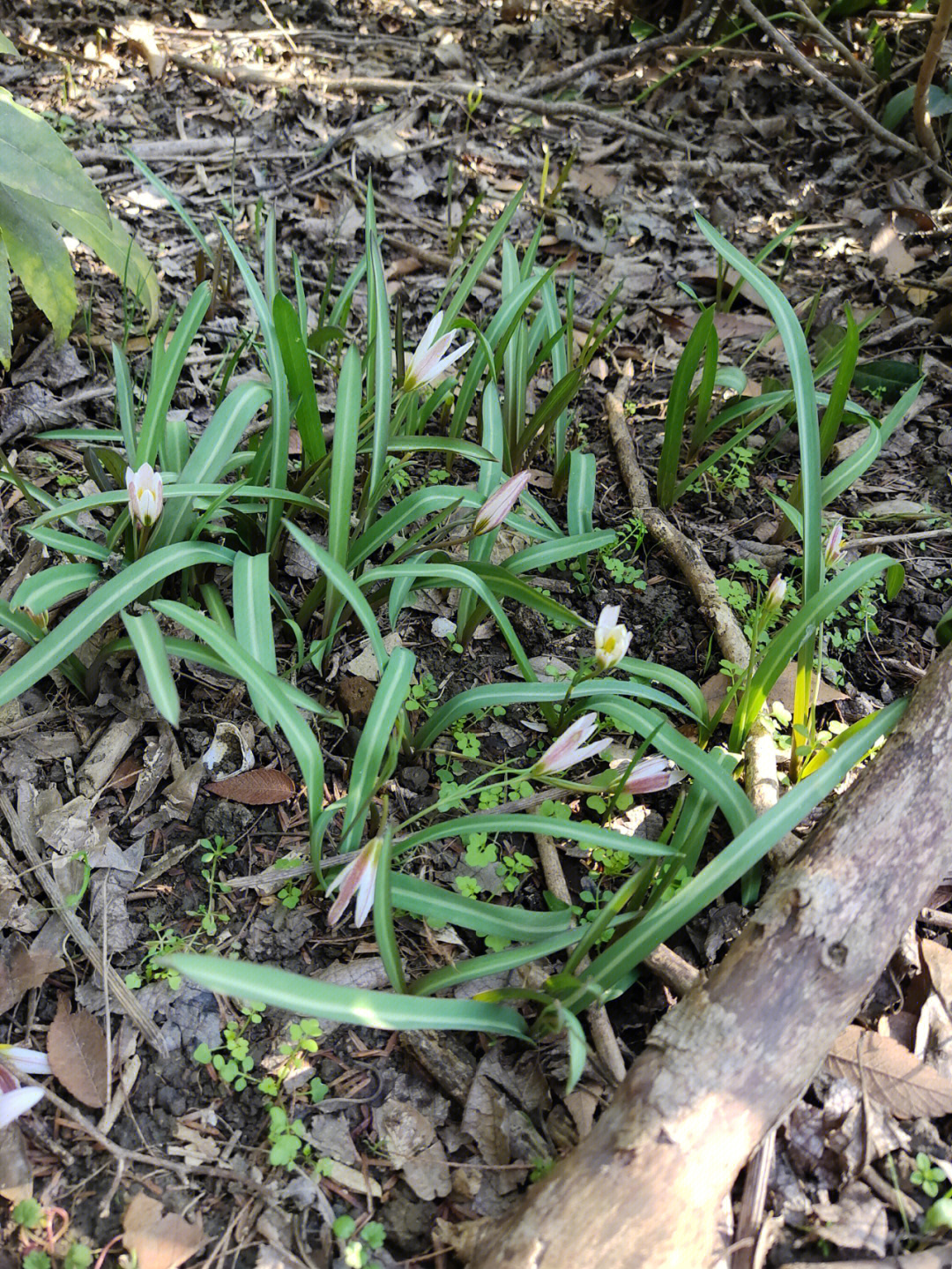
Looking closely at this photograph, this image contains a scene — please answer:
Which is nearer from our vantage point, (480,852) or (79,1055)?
(79,1055)

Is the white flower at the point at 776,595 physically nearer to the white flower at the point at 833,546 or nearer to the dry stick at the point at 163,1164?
the white flower at the point at 833,546

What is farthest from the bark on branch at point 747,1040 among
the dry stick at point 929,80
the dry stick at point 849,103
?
the dry stick at point 849,103

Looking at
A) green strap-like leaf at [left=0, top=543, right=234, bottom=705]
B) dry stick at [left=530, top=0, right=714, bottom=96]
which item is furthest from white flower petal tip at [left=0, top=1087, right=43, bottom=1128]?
dry stick at [left=530, top=0, right=714, bottom=96]

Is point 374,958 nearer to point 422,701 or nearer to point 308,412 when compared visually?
point 422,701

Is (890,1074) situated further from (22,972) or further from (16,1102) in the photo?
(22,972)

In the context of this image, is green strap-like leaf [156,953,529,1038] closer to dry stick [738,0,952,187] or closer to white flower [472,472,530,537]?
white flower [472,472,530,537]

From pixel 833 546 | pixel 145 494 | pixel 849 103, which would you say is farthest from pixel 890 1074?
pixel 849 103

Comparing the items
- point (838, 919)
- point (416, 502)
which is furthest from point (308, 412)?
point (838, 919)
